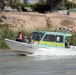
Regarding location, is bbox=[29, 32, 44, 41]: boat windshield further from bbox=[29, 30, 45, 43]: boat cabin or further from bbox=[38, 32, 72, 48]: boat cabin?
bbox=[38, 32, 72, 48]: boat cabin

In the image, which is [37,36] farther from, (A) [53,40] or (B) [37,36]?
(A) [53,40]

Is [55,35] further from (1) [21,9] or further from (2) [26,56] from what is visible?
Result: (1) [21,9]

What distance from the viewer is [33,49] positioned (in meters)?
34.7

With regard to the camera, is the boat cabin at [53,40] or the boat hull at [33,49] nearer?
the boat hull at [33,49]

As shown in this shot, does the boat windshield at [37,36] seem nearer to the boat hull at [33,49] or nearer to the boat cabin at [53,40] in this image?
the boat cabin at [53,40]

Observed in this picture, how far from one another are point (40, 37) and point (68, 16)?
3368cm

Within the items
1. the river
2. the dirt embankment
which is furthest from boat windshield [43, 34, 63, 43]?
the dirt embankment

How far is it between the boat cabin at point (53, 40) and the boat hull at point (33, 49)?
289mm

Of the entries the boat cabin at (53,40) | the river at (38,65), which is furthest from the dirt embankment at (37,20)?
the river at (38,65)

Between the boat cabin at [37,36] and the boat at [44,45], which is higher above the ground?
Answer: the boat cabin at [37,36]

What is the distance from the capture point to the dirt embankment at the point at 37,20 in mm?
63594

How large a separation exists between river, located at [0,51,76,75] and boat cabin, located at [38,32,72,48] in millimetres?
1061

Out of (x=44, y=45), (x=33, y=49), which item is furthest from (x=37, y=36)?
(x=33, y=49)

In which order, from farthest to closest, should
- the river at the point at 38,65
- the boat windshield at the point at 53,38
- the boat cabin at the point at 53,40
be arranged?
the boat windshield at the point at 53,38
the boat cabin at the point at 53,40
the river at the point at 38,65
